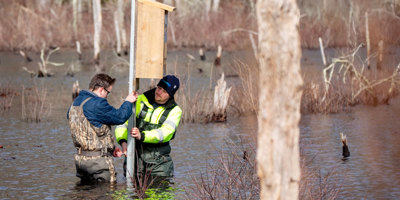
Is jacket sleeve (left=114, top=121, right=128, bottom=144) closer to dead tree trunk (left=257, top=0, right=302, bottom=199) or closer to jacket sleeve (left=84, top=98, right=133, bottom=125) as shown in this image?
jacket sleeve (left=84, top=98, right=133, bottom=125)

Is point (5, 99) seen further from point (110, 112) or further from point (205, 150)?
point (110, 112)

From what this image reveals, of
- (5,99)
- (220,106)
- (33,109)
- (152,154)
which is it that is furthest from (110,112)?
(5,99)

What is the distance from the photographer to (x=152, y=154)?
8.99 meters

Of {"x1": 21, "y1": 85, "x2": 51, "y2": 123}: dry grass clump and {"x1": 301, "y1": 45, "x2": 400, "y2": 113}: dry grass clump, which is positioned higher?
{"x1": 301, "y1": 45, "x2": 400, "y2": 113}: dry grass clump

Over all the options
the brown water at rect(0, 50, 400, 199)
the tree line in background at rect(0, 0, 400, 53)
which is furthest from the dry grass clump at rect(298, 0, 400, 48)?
the brown water at rect(0, 50, 400, 199)

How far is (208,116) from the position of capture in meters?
16.2

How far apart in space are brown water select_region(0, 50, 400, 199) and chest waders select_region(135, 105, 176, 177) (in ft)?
1.32

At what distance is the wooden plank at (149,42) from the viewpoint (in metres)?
8.83

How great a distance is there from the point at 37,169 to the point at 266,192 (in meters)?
6.29

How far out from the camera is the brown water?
386 inches

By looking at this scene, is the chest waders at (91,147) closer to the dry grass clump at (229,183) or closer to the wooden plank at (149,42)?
the wooden plank at (149,42)

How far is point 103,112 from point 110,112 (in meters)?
0.09

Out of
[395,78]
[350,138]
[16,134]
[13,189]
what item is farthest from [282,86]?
[395,78]

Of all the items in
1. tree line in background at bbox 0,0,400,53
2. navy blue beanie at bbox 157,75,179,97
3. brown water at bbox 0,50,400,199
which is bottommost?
brown water at bbox 0,50,400,199
